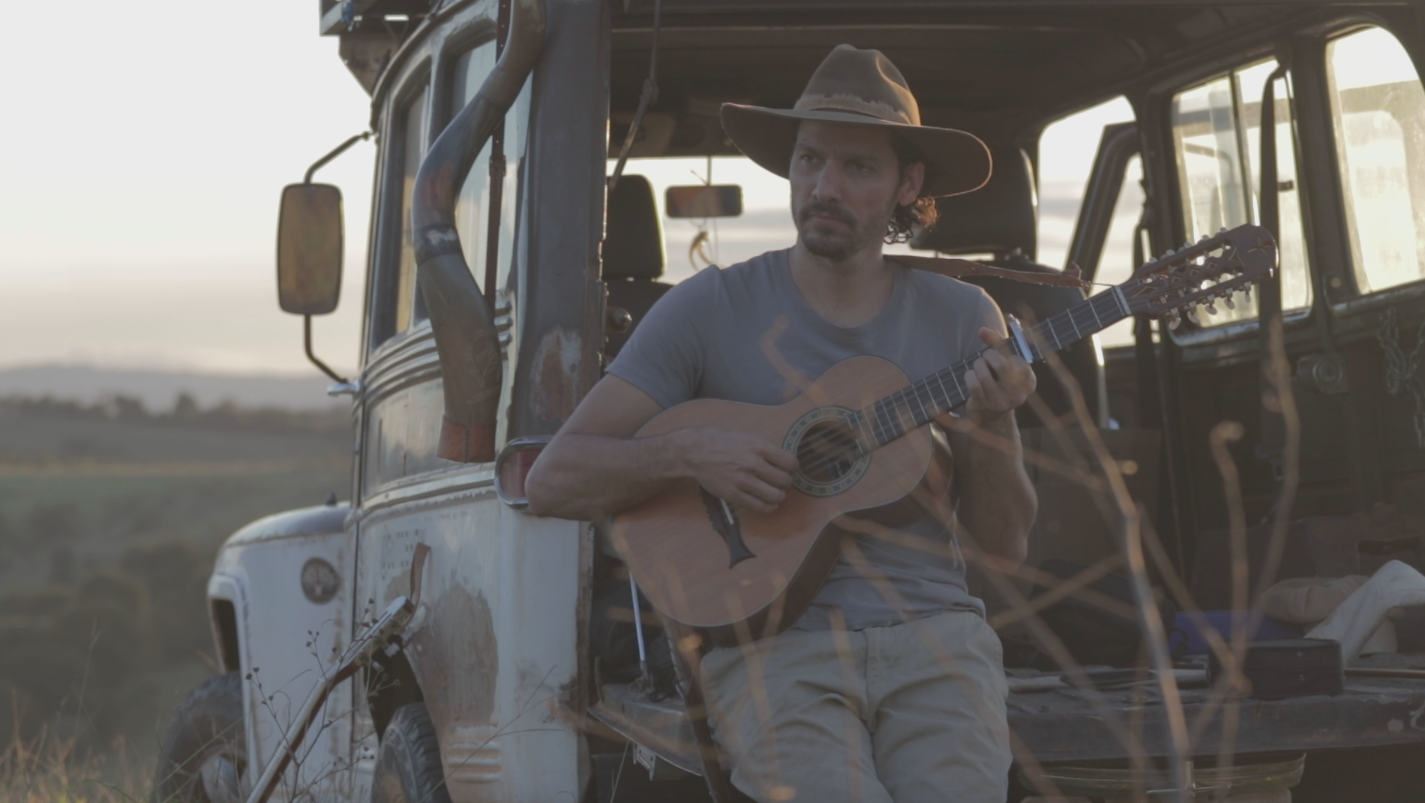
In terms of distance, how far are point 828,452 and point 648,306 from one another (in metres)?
2.02

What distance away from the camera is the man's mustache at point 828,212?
3.26m

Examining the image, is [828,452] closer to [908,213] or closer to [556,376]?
[556,376]

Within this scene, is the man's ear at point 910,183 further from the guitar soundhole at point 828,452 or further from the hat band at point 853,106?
the guitar soundhole at point 828,452

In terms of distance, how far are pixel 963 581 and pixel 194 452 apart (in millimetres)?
62323

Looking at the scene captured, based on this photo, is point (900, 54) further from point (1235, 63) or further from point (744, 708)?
point (744, 708)

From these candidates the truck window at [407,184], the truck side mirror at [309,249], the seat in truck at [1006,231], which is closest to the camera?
the truck window at [407,184]

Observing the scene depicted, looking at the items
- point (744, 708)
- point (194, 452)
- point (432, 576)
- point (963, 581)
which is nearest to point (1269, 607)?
point (963, 581)

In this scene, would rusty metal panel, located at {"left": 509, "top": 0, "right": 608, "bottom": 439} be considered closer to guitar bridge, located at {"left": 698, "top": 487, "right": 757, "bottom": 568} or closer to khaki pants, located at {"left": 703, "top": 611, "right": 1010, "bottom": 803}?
guitar bridge, located at {"left": 698, "top": 487, "right": 757, "bottom": 568}

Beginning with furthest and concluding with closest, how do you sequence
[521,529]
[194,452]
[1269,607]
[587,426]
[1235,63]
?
1. [194,452]
2. [1235,63]
3. [1269,607]
4. [521,529]
5. [587,426]

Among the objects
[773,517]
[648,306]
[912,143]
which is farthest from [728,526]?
[648,306]

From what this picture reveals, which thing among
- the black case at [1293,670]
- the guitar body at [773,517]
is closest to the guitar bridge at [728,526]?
the guitar body at [773,517]

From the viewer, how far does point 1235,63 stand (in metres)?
4.85

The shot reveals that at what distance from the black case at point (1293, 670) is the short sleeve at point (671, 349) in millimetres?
1114

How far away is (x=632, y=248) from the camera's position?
16.7ft
